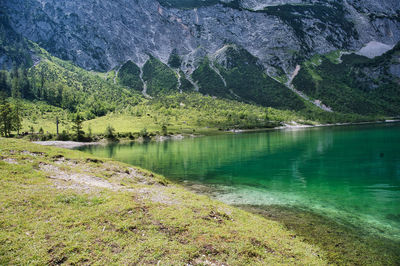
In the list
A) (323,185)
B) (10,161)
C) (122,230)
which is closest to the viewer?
(122,230)

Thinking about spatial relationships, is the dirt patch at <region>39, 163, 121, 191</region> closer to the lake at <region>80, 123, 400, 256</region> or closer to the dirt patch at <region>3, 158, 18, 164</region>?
the dirt patch at <region>3, 158, 18, 164</region>

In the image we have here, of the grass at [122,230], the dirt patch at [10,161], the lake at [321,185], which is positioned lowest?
the lake at [321,185]

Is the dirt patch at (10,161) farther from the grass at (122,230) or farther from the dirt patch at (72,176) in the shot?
the dirt patch at (72,176)

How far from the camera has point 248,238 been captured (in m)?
15.3

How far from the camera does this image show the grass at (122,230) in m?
12.3

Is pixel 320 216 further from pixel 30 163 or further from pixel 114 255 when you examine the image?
pixel 30 163

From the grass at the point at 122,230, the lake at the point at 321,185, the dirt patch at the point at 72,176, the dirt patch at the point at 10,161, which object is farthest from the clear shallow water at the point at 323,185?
the dirt patch at the point at 10,161

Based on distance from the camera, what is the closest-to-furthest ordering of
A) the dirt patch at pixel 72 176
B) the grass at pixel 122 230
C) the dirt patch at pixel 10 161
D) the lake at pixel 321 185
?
the grass at pixel 122 230 → the lake at pixel 321 185 → the dirt patch at pixel 10 161 → the dirt patch at pixel 72 176

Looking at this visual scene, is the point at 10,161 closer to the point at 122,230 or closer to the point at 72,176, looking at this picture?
the point at 72,176

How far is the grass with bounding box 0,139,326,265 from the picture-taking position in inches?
483

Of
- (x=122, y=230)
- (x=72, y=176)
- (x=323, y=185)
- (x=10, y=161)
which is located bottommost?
(x=323, y=185)

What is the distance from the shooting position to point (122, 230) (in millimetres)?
14648

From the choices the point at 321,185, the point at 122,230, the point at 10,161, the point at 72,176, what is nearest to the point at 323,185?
the point at 321,185

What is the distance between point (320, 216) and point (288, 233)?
6695 millimetres
